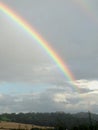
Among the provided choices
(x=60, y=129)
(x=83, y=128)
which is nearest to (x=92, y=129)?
(x=83, y=128)

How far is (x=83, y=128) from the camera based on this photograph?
377 feet

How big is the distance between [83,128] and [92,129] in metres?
4.47

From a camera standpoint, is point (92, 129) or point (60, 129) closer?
point (92, 129)

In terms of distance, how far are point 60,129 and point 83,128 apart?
11.7 meters

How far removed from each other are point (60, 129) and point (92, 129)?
1609 centimetres

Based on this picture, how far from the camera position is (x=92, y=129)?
112 metres

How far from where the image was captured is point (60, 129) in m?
123

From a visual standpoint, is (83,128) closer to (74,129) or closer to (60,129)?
(74,129)

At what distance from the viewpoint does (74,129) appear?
386 feet

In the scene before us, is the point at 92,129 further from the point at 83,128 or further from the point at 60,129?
the point at 60,129

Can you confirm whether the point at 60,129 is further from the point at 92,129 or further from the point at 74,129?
the point at 92,129

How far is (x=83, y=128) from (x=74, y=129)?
4.20 metres

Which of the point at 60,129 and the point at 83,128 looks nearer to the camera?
the point at 83,128

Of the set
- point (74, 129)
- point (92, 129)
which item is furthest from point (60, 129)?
Result: point (92, 129)
